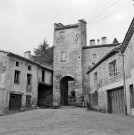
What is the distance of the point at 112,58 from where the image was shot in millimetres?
17344

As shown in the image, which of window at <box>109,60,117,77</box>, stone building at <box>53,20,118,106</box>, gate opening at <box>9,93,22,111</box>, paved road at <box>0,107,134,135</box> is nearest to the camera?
paved road at <box>0,107,134,135</box>

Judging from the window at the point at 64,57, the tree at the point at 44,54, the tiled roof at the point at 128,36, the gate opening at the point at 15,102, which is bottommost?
the gate opening at the point at 15,102

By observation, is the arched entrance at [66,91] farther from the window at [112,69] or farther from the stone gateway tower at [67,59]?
the window at [112,69]

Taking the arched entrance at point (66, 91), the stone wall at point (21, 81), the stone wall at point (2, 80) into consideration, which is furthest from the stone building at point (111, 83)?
the arched entrance at point (66, 91)

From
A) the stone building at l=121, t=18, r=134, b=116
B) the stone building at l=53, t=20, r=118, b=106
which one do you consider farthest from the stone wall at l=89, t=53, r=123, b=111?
the stone building at l=53, t=20, r=118, b=106

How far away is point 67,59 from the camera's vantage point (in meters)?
31.8

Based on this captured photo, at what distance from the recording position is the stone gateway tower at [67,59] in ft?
101

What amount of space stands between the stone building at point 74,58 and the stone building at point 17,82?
10.5ft

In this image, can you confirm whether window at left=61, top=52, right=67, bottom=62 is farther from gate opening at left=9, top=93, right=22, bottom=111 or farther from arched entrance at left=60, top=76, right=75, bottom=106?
gate opening at left=9, top=93, right=22, bottom=111


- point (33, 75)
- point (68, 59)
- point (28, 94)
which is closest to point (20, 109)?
point (28, 94)

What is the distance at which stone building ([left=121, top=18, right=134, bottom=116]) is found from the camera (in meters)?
13.5

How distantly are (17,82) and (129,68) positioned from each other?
14359 millimetres

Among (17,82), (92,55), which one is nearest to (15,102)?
(17,82)

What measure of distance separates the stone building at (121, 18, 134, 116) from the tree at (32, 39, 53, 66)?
26.6 metres
